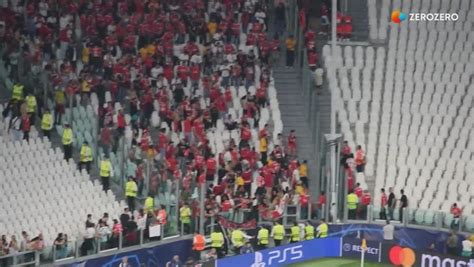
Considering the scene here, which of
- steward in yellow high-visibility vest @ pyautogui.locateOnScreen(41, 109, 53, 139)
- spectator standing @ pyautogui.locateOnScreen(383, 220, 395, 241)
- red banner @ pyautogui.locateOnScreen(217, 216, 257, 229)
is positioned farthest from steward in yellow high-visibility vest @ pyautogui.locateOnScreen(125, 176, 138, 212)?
spectator standing @ pyautogui.locateOnScreen(383, 220, 395, 241)

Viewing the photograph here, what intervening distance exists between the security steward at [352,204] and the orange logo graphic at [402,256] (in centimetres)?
271

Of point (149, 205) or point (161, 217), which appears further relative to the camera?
point (149, 205)

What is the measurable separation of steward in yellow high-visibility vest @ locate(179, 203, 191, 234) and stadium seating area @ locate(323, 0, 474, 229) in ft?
20.7

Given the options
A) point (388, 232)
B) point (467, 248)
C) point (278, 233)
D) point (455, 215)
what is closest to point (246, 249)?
point (278, 233)

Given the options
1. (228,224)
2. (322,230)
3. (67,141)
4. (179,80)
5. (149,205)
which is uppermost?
(179,80)

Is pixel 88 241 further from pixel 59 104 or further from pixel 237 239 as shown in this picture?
pixel 59 104

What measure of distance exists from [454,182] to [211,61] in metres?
9.15

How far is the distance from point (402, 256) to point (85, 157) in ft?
32.2

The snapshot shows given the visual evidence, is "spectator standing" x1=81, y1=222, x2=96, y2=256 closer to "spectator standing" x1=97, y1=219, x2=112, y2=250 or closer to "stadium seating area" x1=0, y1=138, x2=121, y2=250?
"spectator standing" x1=97, y1=219, x2=112, y2=250

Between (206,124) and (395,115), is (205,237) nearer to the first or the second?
(206,124)

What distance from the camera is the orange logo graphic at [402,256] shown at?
1508 inches

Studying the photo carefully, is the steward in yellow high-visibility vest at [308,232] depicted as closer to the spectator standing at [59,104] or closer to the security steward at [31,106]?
the spectator standing at [59,104]

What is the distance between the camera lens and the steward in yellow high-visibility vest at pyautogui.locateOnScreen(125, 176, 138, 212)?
129 ft

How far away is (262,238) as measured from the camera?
3900 centimetres
